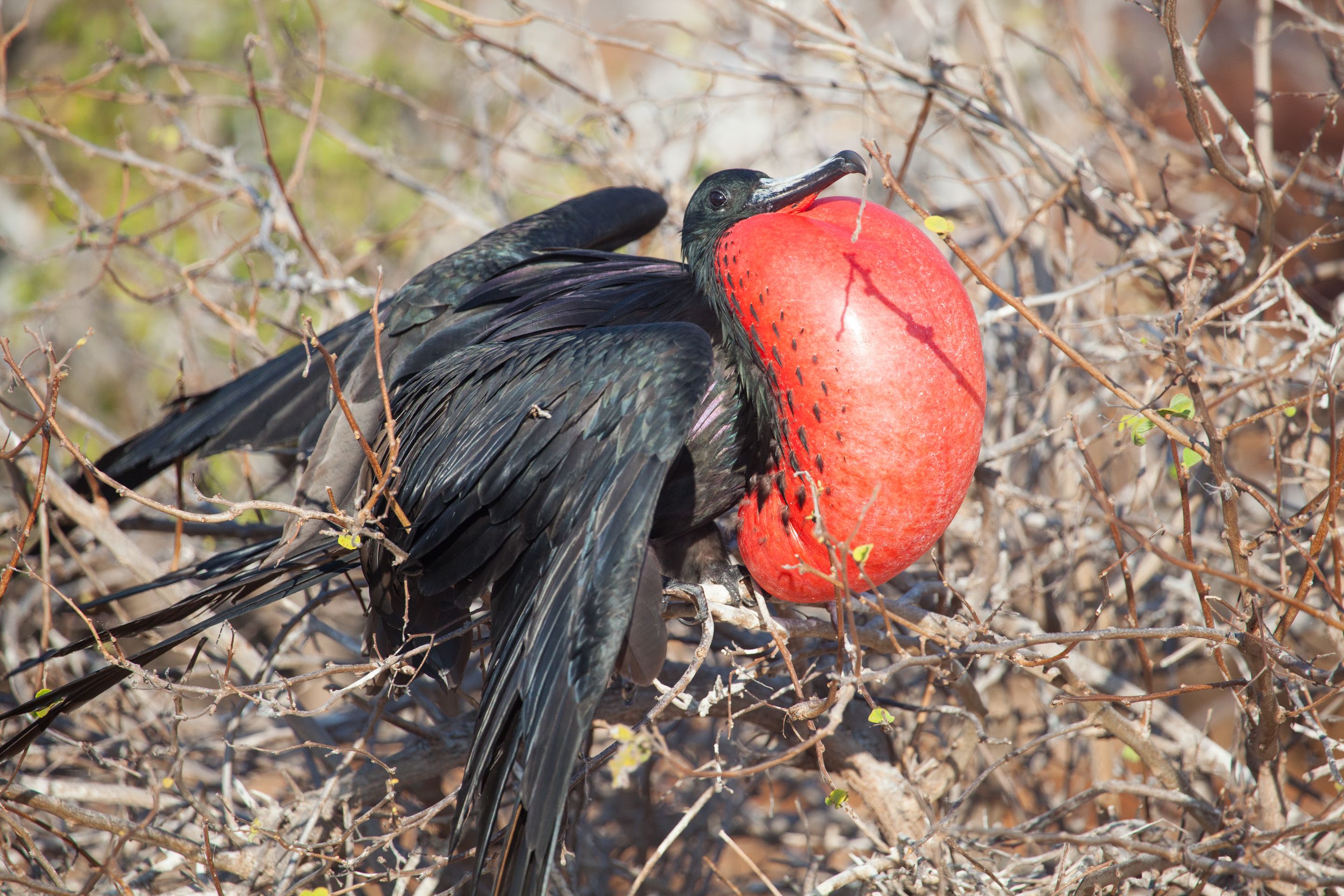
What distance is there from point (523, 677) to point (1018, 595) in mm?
1250

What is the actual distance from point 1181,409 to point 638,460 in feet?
2.40

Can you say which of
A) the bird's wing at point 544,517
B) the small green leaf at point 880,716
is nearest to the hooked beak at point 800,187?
the bird's wing at point 544,517

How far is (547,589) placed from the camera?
1453 mm

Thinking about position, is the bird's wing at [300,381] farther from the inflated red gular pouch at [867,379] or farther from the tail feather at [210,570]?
the inflated red gular pouch at [867,379]

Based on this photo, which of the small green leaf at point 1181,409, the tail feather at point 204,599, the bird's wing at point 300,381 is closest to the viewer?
the small green leaf at point 1181,409

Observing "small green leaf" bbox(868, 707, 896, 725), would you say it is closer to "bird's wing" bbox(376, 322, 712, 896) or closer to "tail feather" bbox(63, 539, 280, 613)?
"bird's wing" bbox(376, 322, 712, 896)

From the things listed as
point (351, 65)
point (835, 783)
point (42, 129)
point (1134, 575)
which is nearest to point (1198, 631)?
point (835, 783)

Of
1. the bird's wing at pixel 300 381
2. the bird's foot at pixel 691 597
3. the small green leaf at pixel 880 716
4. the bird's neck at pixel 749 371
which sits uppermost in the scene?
the bird's wing at pixel 300 381

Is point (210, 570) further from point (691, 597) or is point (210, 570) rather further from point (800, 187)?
point (800, 187)

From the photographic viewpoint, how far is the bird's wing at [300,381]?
7.43 ft

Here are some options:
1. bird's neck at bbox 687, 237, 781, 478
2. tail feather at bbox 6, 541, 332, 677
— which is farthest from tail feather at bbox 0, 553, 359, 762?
bird's neck at bbox 687, 237, 781, 478

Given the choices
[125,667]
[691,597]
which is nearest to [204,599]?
[125,667]

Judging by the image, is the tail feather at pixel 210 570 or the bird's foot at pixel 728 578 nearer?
the bird's foot at pixel 728 578

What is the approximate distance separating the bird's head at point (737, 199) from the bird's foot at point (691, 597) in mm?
512
